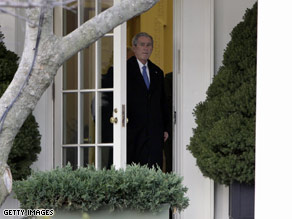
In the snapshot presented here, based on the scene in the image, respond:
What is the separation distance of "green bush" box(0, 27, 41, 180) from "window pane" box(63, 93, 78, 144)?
496 mm

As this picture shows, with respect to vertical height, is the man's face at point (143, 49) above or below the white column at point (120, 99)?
above

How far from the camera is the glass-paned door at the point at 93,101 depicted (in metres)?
5.35

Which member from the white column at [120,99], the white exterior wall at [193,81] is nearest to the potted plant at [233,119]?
the white exterior wall at [193,81]

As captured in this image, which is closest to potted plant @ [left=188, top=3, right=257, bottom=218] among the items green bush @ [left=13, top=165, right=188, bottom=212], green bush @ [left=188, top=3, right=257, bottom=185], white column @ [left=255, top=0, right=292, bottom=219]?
green bush @ [left=188, top=3, right=257, bottom=185]

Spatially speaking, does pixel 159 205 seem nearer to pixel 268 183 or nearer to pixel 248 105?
pixel 268 183

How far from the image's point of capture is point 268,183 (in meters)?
3.69

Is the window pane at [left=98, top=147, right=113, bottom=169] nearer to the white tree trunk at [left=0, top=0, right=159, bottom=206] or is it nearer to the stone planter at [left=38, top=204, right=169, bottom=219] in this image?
the stone planter at [left=38, top=204, right=169, bottom=219]

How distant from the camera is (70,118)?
5.94 meters

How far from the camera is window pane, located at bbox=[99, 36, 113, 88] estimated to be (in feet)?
18.2

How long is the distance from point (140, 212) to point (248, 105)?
5.26ft

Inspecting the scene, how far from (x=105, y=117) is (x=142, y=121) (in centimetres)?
65

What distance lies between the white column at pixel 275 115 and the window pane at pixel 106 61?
2.08m

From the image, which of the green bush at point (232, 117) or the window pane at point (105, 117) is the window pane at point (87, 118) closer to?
the window pane at point (105, 117)

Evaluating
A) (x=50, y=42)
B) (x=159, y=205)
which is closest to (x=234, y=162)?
(x=159, y=205)
